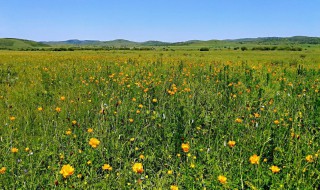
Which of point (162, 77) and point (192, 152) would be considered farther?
point (162, 77)

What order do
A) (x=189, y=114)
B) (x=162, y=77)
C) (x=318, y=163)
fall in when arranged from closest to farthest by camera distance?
(x=318, y=163) < (x=189, y=114) < (x=162, y=77)

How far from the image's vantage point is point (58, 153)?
10.6 ft

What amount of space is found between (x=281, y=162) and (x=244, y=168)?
53 cm

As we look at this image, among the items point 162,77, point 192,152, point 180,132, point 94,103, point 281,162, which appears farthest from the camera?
point 162,77

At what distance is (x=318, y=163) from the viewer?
2.66m

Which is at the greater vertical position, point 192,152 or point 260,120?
point 260,120

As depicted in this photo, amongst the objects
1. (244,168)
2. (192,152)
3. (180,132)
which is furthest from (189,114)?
(244,168)

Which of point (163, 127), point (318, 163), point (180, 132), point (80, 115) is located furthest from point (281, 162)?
point (80, 115)

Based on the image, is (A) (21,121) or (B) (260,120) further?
(A) (21,121)

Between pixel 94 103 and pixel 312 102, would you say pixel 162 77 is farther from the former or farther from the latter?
pixel 312 102

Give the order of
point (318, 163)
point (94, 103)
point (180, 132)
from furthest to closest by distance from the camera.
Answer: point (94, 103), point (180, 132), point (318, 163)

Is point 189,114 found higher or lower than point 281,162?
higher

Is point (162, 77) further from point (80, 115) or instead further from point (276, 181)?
point (276, 181)

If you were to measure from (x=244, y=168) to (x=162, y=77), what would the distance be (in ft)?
18.5
